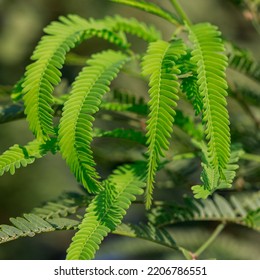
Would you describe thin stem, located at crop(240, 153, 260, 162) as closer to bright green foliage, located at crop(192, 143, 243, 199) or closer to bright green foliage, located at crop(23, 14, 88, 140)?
bright green foliage, located at crop(192, 143, 243, 199)

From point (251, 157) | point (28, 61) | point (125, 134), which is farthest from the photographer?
point (28, 61)

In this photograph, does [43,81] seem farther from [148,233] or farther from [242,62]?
[242,62]

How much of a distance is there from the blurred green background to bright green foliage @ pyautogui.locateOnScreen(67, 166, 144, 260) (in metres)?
1.22

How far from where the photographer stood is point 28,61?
2766 millimetres

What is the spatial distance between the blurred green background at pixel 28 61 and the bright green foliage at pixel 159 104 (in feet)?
4.36

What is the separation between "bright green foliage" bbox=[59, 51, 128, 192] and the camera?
988 millimetres

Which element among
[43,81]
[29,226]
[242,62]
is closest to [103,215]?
[29,226]

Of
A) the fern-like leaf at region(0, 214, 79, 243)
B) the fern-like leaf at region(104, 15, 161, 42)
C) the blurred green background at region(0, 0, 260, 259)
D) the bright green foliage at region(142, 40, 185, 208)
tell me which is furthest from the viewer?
the blurred green background at region(0, 0, 260, 259)

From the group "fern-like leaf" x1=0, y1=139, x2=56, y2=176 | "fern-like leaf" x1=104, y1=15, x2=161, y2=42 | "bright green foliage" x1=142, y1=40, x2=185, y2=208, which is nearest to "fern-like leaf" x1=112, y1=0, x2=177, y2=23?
"fern-like leaf" x1=104, y1=15, x2=161, y2=42

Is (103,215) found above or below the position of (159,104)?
below

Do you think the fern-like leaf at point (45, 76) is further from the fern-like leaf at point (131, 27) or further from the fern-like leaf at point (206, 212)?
the fern-like leaf at point (206, 212)

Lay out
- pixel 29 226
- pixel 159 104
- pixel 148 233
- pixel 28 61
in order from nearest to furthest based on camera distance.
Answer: pixel 159 104 < pixel 29 226 < pixel 148 233 < pixel 28 61

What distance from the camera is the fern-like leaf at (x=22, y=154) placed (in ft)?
3.52

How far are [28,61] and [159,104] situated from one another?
73.5 inches
